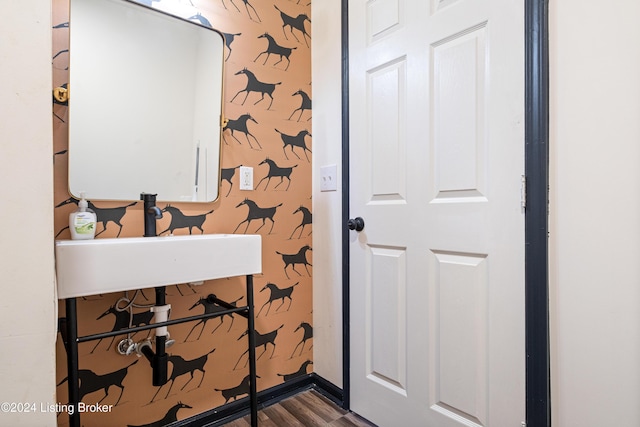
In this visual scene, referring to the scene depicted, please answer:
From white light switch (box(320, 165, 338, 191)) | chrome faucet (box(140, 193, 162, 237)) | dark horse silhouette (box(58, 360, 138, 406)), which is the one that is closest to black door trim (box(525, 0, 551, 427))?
white light switch (box(320, 165, 338, 191))

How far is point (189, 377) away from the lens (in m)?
1.44

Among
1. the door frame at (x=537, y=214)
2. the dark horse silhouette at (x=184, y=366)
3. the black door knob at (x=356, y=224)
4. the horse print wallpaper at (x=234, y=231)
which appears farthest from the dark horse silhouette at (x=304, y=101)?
the dark horse silhouette at (x=184, y=366)

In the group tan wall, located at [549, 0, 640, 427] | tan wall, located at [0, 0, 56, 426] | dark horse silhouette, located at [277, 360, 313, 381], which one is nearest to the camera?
tan wall, located at [0, 0, 56, 426]

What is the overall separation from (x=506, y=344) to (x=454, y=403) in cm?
32

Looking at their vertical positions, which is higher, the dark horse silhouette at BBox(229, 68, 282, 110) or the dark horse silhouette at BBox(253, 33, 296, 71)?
the dark horse silhouette at BBox(253, 33, 296, 71)

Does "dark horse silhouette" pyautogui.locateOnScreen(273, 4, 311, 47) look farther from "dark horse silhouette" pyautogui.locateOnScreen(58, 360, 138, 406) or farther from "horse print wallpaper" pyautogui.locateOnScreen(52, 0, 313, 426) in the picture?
"dark horse silhouette" pyautogui.locateOnScreen(58, 360, 138, 406)

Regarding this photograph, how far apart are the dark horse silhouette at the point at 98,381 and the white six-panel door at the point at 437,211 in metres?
0.98

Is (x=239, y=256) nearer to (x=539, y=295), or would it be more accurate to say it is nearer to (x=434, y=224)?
(x=434, y=224)

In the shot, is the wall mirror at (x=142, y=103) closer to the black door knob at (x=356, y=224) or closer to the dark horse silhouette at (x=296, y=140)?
the dark horse silhouette at (x=296, y=140)

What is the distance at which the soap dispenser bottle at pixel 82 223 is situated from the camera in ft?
3.69

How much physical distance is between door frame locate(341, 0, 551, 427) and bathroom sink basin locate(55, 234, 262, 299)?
0.96m

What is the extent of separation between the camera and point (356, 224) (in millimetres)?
1533

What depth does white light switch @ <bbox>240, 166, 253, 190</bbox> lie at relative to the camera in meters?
1.59

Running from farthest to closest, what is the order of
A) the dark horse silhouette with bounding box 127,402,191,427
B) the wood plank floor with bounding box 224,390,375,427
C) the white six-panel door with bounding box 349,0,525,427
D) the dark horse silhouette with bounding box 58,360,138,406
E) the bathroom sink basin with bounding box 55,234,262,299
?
the wood plank floor with bounding box 224,390,375,427 < the dark horse silhouette with bounding box 127,402,191,427 < the dark horse silhouette with bounding box 58,360,138,406 < the white six-panel door with bounding box 349,0,525,427 < the bathroom sink basin with bounding box 55,234,262,299
